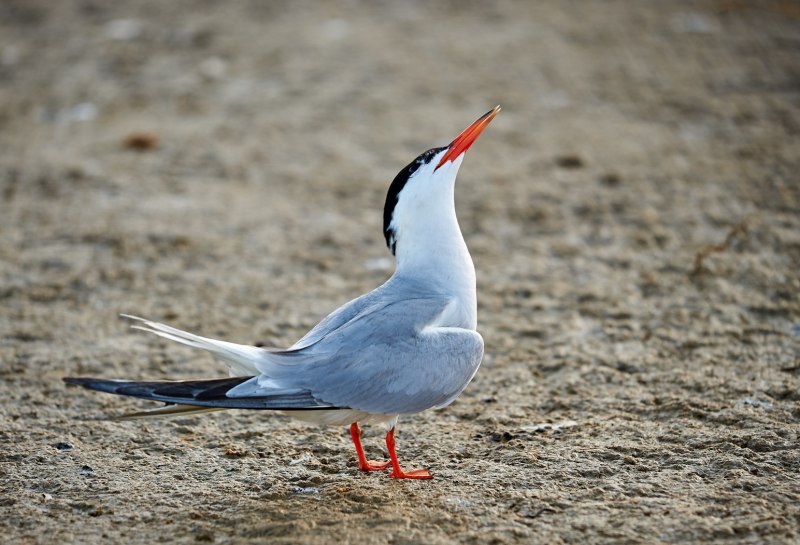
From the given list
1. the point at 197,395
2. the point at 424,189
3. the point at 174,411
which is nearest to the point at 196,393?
the point at 197,395

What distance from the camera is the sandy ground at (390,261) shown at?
143 inches

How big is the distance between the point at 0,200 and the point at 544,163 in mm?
4147

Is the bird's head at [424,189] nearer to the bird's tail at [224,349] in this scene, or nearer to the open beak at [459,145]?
the open beak at [459,145]

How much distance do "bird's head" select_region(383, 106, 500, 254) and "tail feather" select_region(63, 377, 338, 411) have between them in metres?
1.02

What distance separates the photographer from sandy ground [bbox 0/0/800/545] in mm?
3633

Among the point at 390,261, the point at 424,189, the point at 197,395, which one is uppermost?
the point at 424,189

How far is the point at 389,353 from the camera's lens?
3.66m

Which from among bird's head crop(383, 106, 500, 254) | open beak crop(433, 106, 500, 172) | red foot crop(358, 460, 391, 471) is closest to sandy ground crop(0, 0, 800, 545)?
red foot crop(358, 460, 391, 471)

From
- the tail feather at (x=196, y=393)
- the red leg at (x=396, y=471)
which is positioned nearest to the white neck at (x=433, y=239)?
the red leg at (x=396, y=471)

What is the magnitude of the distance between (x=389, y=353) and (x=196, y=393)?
0.76 meters

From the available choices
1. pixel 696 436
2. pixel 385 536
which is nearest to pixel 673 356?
pixel 696 436

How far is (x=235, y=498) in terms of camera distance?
369cm

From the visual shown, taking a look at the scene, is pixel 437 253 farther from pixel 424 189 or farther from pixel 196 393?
pixel 196 393

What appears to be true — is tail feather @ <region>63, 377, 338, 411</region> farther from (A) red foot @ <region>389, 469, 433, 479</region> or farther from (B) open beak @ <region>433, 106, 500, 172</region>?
(B) open beak @ <region>433, 106, 500, 172</region>
